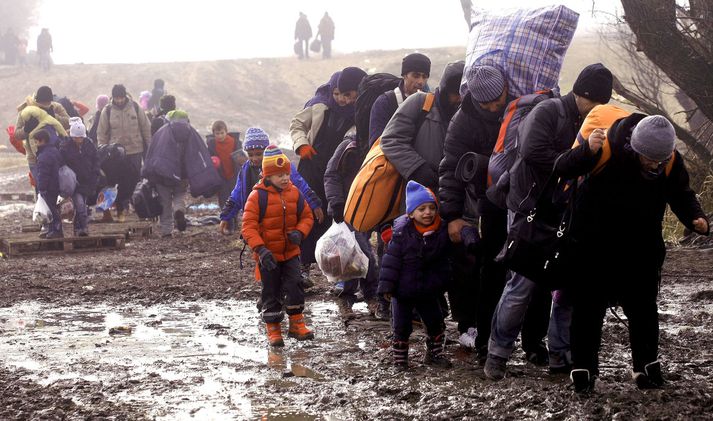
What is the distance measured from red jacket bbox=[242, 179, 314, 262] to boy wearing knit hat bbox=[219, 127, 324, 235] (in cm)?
52

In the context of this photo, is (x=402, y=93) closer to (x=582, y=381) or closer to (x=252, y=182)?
(x=252, y=182)

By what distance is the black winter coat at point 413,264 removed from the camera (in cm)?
578

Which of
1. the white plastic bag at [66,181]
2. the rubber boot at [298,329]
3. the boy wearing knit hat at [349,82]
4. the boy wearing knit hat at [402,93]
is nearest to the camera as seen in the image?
the rubber boot at [298,329]

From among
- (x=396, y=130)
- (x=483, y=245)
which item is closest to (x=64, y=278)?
(x=396, y=130)

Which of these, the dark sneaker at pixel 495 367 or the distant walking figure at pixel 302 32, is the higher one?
the distant walking figure at pixel 302 32

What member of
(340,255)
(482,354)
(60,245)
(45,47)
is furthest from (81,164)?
(45,47)

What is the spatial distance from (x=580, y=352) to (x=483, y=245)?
1.14 m

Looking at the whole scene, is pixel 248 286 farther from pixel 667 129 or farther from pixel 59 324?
pixel 667 129

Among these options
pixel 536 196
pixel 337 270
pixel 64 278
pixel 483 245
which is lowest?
pixel 64 278

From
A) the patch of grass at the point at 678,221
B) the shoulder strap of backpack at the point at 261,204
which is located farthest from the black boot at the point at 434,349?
the patch of grass at the point at 678,221

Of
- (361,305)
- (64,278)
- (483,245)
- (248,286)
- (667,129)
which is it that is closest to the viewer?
(667,129)

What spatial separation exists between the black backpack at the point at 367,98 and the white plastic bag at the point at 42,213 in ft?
20.9

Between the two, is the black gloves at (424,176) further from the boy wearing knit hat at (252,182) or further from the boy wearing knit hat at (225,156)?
the boy wearing knit hat at (225,156)

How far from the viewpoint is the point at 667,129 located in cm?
444
